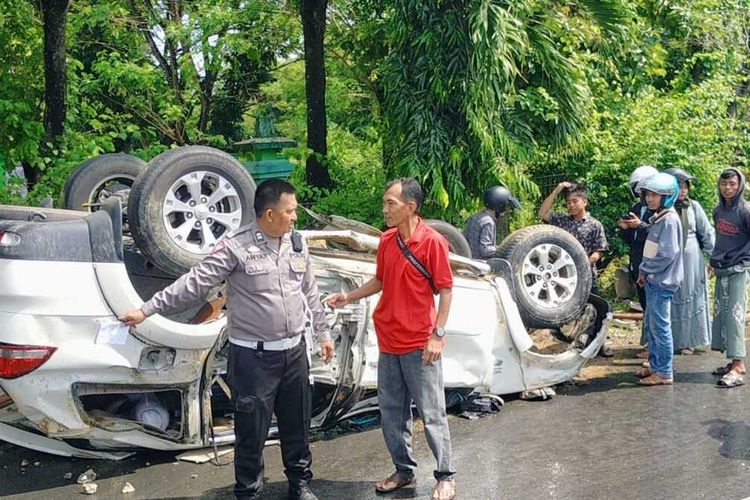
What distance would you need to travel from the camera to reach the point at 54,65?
31.9ft

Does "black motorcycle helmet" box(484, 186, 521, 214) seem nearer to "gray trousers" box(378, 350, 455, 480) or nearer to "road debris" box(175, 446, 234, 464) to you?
"gray trousers" box(378, 350, 455, 480)

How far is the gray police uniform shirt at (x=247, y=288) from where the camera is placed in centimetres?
432

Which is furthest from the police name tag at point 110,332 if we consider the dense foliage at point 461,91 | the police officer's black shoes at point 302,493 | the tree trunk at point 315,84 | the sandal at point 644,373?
the tree trunk at point 315,84

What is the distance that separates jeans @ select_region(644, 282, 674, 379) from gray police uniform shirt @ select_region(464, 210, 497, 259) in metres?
1.31

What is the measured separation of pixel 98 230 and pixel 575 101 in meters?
6.80

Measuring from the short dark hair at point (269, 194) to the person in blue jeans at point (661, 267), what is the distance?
11.1 feet

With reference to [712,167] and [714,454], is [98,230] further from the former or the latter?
[712,167]

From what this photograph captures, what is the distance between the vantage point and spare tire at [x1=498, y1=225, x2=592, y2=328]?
6.59m

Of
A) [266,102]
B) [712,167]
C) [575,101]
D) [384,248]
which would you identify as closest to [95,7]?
[266,102]

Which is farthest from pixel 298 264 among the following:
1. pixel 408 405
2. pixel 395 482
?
pixel 395 482

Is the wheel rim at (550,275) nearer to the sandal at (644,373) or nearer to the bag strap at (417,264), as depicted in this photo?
the sandal at (644,373)

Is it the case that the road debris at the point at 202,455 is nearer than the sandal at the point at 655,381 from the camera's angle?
Yes

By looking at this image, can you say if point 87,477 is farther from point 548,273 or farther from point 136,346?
point 548,273

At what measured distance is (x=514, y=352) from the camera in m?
6.17
